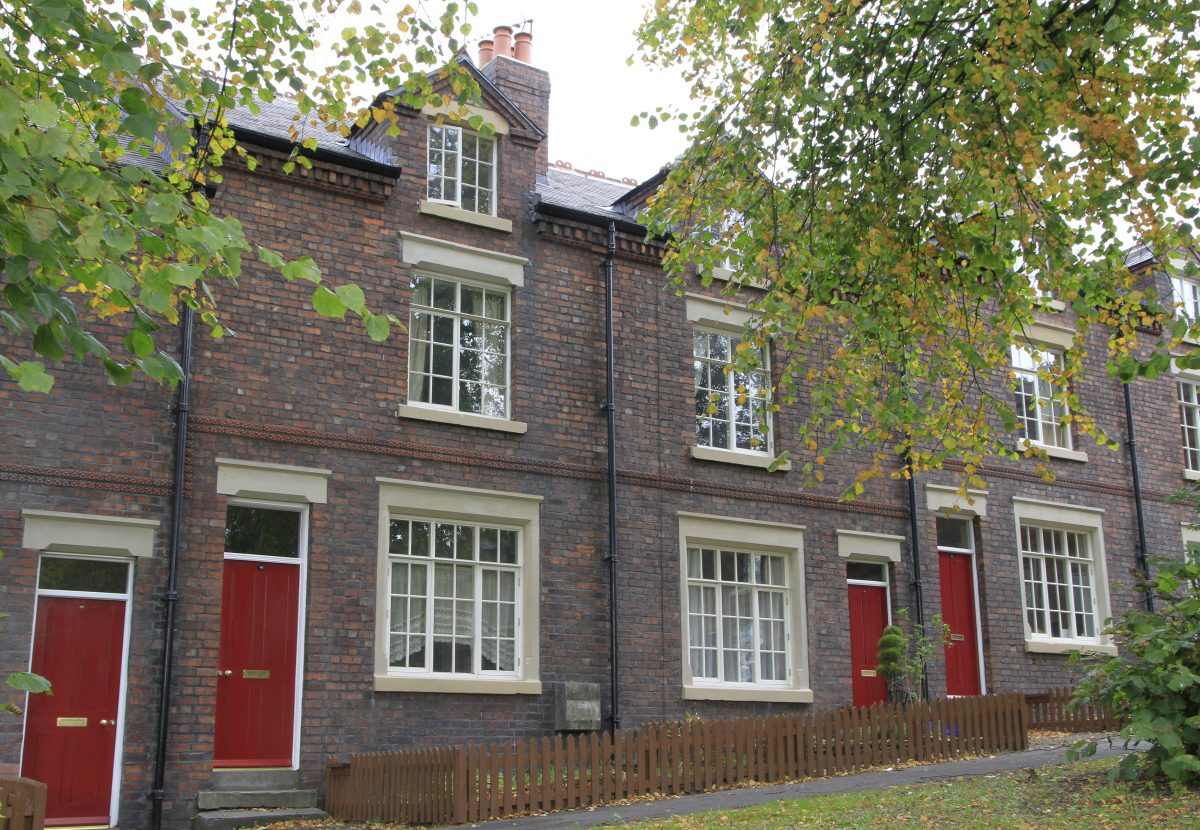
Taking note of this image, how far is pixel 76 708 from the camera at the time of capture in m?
13.4

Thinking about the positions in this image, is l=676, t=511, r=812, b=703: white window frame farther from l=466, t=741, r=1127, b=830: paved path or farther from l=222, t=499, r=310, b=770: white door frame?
l=222, t=499, r=310, b=770: white door frame

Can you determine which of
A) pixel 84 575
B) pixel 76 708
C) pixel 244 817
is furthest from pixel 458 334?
Answer: pixel 244 817

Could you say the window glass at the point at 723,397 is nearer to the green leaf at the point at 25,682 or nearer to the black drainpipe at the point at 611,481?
the black drainpipe at the point at 611,481

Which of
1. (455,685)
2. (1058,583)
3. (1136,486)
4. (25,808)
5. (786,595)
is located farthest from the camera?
(1136,486)

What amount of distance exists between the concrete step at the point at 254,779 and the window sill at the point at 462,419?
4.56 m

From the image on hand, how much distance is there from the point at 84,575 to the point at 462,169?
7.44 m

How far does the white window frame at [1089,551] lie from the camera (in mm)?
21109

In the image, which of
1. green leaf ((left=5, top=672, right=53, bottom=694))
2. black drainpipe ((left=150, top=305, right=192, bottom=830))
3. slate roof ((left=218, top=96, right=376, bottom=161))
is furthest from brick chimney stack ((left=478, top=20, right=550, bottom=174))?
green leaf ((left=5, top=672, right=53, bottom=694))

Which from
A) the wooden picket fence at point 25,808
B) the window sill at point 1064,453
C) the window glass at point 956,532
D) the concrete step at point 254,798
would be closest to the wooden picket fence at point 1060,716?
the window glass at point 956,532

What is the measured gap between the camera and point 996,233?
447 inches

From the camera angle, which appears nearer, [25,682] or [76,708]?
[25,682]

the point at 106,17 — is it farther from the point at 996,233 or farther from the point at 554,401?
the point at 554,401

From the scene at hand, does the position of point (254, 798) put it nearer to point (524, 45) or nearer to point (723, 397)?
point (723, 397)

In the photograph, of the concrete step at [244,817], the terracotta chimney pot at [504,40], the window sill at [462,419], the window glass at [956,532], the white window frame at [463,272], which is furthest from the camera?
the window glass at [956,532]
